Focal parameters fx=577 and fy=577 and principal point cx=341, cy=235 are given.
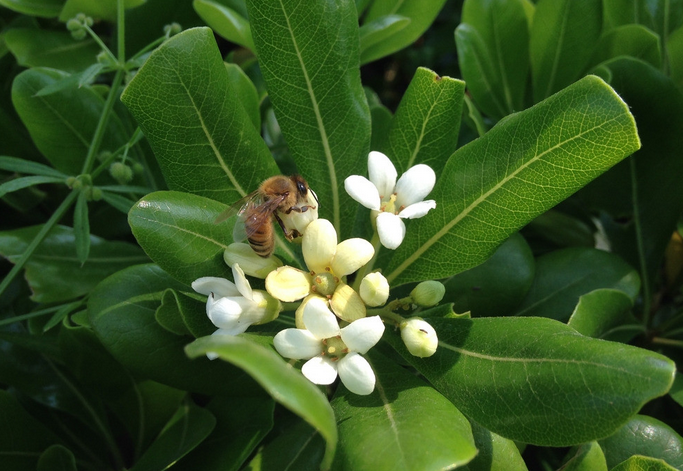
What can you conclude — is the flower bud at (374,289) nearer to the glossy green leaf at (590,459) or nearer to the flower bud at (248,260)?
the flower bud at (248,260)

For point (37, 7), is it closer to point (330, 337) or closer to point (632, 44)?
point (330, 337)

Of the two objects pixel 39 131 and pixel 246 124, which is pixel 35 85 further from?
pixel 246 124

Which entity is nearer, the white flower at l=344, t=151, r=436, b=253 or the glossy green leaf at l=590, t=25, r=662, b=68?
the white flower at l=344, t=151, r=436, b=253

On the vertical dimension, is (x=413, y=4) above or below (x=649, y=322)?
above

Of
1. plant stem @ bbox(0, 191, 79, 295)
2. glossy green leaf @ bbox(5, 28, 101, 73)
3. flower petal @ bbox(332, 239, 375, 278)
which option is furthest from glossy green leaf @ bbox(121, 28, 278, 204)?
glossy green leaf @ bbox(5, 28, 101, 73)

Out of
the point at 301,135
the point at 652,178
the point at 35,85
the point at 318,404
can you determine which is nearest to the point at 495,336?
the point at 318,404

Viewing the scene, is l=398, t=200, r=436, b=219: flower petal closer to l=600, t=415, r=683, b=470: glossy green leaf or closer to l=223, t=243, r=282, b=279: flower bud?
l=223, t=243, r=282, b=279: flower bud

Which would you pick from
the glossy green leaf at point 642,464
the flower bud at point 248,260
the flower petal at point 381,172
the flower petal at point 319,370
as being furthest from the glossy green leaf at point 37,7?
the glossy green leaf at point 642,464
